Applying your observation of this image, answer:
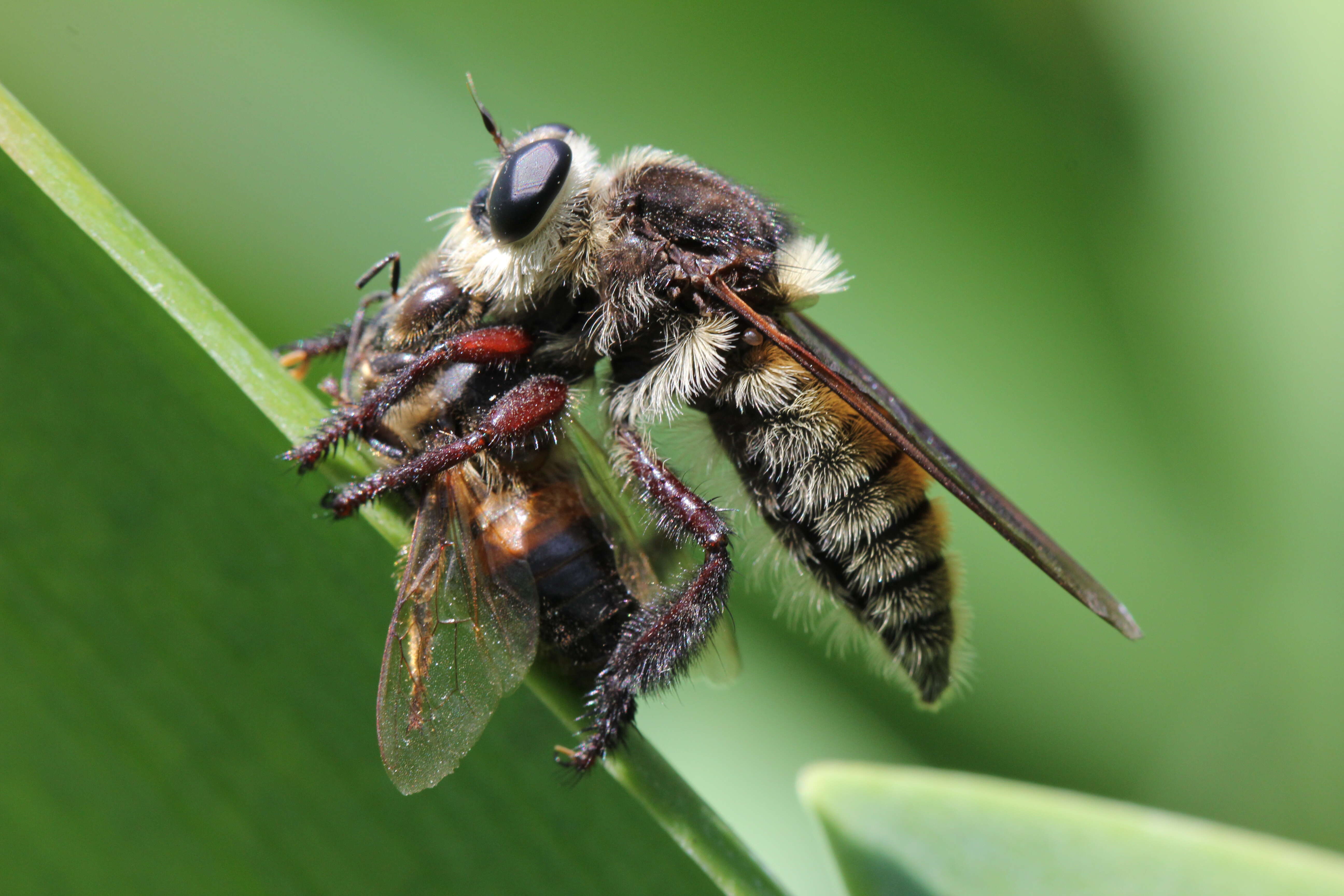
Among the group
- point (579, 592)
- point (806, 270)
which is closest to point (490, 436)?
point (579, 592)

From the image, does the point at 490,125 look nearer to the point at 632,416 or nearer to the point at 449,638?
the point at 632,416

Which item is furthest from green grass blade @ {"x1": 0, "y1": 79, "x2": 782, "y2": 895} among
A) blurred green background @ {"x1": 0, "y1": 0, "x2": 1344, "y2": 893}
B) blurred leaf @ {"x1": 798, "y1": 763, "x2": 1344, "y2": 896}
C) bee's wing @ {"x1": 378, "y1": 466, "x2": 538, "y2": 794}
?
blurred green background @ {"x1": 0, "y1": 0, "x2": 1344, "y2": 893}

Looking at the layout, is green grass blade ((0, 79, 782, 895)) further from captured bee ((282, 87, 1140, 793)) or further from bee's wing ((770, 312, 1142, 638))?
bee's wing ((770, 312, 1142, 638))

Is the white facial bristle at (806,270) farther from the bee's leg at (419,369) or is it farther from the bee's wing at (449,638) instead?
the bee's wing at (449,638)

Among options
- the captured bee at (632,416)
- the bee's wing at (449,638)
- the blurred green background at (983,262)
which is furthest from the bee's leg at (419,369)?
the blurred green background at (983,262)

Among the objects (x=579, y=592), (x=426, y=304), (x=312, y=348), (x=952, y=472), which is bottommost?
(x=312, y=348)

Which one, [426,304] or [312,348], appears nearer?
[426,304]

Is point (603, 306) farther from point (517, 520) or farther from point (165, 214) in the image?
point (165, 214)
